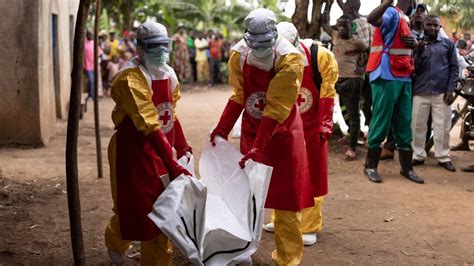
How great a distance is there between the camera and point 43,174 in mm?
7465

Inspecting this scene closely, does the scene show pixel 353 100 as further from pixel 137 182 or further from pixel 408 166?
pixel 137 182

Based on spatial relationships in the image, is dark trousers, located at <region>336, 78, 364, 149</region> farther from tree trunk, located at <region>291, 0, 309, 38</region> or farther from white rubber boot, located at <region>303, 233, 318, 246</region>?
white rubber boot, located at <region>303, 233, 318, 246</region>

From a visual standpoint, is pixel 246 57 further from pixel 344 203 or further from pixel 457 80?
pixel 457 80

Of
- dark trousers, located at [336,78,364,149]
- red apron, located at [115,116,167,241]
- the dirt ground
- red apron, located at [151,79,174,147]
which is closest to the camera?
red apron, located at [115,116,167,241]

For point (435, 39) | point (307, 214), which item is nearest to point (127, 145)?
point (307, 214)

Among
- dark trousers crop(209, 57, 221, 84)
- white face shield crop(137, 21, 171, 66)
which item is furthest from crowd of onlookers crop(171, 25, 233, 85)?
white face shield crop(137, 21, 171, 66)

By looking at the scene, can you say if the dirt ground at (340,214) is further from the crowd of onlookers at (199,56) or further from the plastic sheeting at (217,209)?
the crowd of onlookers at (199,56)

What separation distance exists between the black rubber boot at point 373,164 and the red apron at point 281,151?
9.83 ft

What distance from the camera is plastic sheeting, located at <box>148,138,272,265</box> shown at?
3725 millimetres

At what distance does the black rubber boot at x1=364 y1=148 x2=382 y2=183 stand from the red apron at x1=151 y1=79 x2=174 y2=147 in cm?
367

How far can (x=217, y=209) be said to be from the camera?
13.9 ft

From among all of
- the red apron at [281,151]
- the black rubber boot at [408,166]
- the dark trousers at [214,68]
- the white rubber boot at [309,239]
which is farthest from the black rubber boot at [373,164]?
the dark trousers at [214,68]

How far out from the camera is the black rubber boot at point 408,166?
724cm

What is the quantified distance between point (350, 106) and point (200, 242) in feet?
16.8
